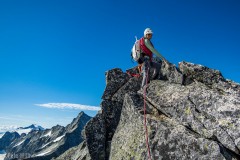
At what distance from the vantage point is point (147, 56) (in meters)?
22.7

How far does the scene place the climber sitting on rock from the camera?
21531 mm

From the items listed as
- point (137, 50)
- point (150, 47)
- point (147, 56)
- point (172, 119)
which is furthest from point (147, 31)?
point (172, 119)

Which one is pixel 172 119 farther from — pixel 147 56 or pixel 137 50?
pixel 137 50

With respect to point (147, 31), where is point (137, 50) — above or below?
below

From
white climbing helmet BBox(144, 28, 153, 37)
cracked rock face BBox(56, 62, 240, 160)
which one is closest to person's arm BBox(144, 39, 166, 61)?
white climbing helmet BBox(144, 28, 153, 37)

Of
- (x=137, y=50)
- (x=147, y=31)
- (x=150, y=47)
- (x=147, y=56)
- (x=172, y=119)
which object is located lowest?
(x=172, y=119)

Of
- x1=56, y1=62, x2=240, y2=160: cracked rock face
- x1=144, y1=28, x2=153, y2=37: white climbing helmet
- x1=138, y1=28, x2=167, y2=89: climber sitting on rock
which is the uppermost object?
x1=144, y1=28, x2=153, y2=37: white climbing helmet

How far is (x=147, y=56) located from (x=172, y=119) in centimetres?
659

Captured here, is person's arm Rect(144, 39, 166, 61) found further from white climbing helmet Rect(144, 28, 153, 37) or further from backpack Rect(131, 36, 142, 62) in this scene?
backpack Rect(131, 36, 142, 62)

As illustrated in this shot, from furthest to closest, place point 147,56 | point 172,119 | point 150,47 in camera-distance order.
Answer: point 147,56 → point 150,47 → point 172,119

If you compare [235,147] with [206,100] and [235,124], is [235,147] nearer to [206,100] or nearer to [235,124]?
[235,124]

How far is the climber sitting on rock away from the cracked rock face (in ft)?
2.31

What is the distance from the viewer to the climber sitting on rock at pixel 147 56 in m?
21.5

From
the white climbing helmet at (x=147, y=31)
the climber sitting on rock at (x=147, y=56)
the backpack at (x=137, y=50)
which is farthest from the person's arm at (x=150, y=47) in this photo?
the backpack at (x=137, y=50)
